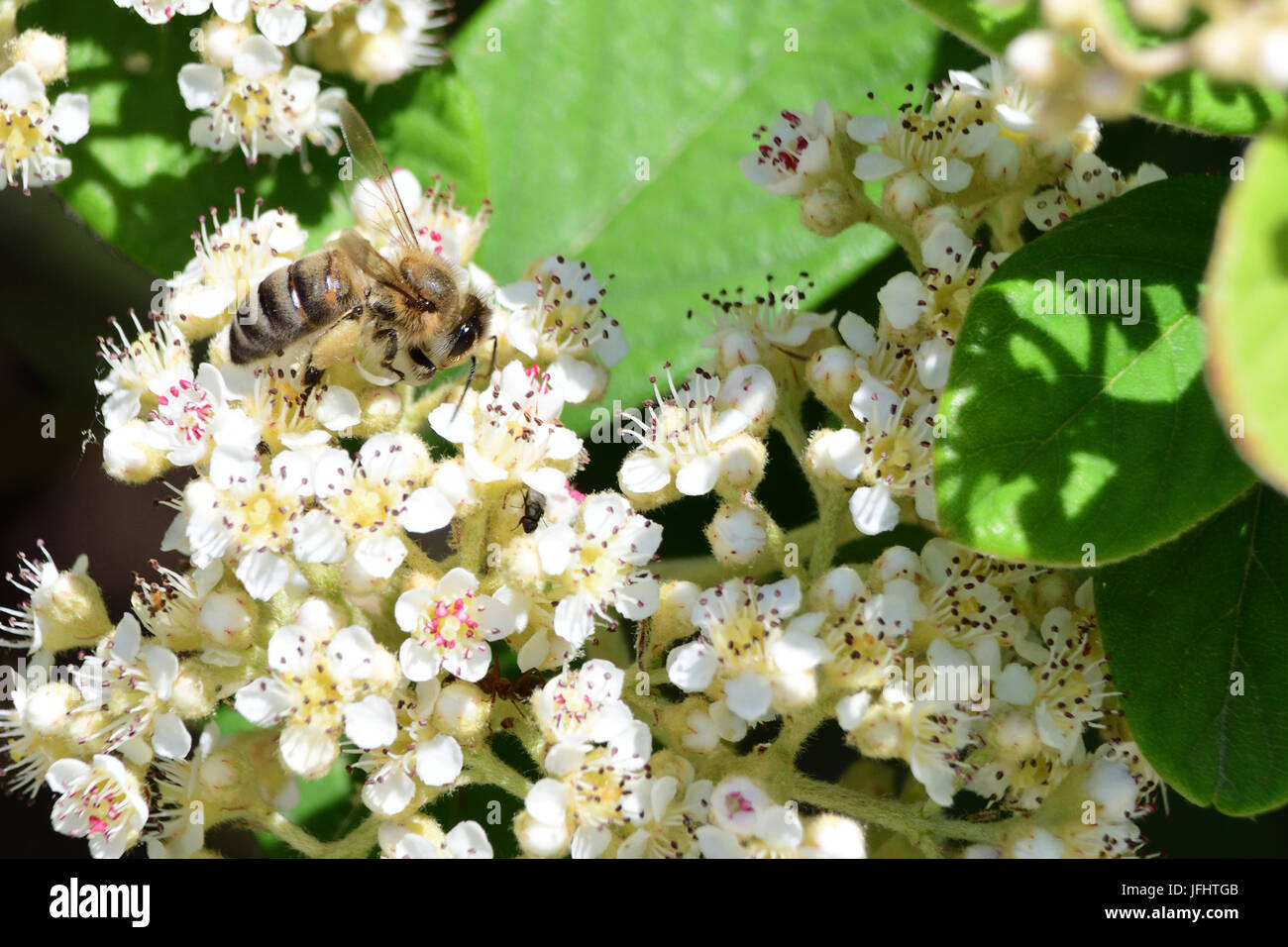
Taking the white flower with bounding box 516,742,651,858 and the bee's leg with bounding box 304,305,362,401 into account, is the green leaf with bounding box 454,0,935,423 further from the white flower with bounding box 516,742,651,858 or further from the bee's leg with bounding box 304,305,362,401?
the white flower with bounding box 516,742,651,858

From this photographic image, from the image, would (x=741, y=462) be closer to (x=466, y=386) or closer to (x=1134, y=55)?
(x=466, y=386)

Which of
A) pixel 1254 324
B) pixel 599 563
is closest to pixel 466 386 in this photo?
pixel 599 563

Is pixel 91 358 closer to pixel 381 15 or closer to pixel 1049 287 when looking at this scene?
pixel 381 15

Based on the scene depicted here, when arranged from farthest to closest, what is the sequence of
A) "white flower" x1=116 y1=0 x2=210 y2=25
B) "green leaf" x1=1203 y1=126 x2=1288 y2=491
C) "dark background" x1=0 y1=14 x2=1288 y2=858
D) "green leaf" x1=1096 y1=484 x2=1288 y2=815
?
"dark background" x1=0 y1=14 x2=1288 y2=858 → "white flower" x1=116 y1=0 x2=210 y2=25 → "green leaf" x1=1096 y1=484 x2=1288 y2=815 → "green leaf" x1=1203 y1=126 x2=1288 y2=491

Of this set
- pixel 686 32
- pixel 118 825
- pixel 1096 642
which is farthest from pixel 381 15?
pixel 1096 642

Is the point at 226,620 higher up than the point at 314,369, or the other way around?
the point at 314,369

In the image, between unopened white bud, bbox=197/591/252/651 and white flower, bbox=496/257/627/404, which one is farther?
white flower, bbox=496/257/627/404

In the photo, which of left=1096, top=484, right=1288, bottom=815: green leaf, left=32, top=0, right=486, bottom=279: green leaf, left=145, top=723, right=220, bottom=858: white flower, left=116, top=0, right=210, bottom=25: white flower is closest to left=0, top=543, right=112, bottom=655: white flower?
left=145, top=723, right=220, bottom=858: white flower
